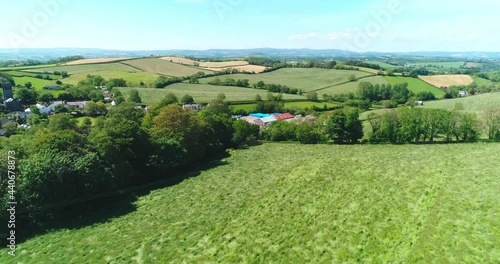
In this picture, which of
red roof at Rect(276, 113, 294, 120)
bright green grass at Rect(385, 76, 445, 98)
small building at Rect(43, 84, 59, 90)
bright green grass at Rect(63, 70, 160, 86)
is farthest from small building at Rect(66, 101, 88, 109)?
bright green grass at Rect(385, 76, 445, 98)

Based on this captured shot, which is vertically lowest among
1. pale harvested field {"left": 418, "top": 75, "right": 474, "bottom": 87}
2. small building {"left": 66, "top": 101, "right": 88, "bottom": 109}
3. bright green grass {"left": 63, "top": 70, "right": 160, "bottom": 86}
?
small building {"left": 66, "top": 101, "right": 88, "bottom": 109}

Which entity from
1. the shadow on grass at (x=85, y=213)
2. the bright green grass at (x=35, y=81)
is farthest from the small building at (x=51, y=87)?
the shadow on grass at (x=85, y=213)

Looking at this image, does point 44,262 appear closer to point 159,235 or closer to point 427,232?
point 159,235

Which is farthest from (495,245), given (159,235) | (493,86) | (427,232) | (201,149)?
(493,86)

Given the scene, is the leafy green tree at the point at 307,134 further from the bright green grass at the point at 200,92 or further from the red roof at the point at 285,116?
the bright green grass at the point at 200,92

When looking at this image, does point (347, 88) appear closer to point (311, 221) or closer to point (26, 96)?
point (311, 221)

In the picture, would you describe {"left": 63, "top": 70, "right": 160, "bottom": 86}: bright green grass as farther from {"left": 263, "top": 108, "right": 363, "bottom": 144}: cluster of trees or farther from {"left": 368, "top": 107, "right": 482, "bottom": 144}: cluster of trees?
{"left": 368, "top": 107, "right": 482, "bottom": 144}: cluster of trees
